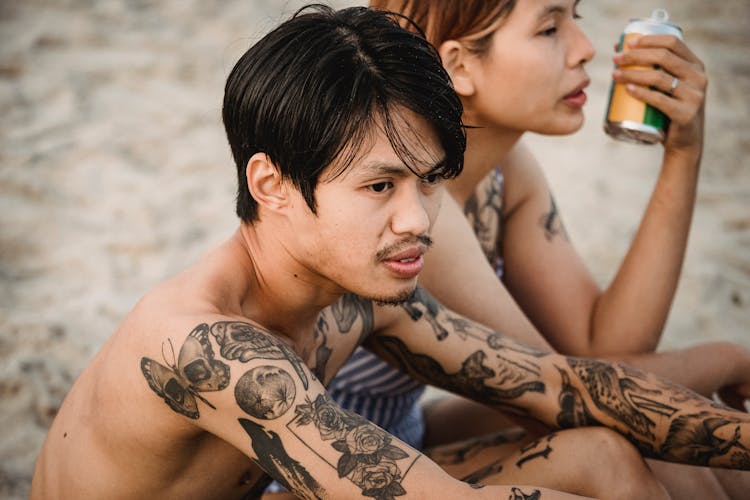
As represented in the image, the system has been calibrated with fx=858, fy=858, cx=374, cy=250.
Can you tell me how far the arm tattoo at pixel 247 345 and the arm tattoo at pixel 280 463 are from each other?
114mm

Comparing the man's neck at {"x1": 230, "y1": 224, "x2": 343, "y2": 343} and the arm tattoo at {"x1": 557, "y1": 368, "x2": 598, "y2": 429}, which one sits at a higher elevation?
the man's neck at {"x1": 230, "y1": 224, "x2": 343, "y2": 343}

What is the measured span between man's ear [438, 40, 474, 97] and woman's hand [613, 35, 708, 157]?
420mm

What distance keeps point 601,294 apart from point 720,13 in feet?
13.6

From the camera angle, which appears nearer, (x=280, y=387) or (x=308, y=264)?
(x=280, y=387)

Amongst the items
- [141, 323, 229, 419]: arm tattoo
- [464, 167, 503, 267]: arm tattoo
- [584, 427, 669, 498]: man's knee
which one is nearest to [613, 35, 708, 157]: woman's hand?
[464, 167, 503, 267]: arm tattoo

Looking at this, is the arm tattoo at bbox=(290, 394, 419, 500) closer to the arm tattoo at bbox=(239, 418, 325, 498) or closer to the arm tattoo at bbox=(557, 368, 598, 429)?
the arm tattoo at bbox=(239, 418, 325, 498)

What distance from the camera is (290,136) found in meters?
1.71

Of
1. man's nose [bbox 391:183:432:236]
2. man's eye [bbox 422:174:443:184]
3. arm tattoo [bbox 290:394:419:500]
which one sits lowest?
arm tattoo [bbox 290:394:419:500]

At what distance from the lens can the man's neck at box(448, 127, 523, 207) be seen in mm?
2629

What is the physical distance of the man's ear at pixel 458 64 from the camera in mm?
2475

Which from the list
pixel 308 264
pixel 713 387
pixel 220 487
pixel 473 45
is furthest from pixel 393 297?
pixel 713 387

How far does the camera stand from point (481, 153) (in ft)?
8.71

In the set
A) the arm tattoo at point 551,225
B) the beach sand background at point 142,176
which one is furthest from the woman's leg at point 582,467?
the beach sand background at point 142,176

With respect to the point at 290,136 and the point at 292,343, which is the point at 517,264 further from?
the point at 290,136
